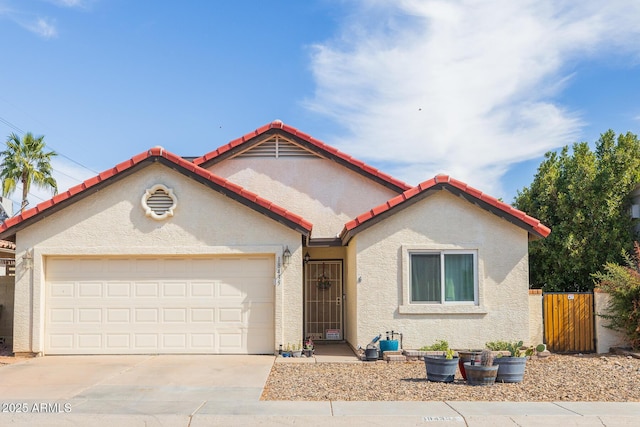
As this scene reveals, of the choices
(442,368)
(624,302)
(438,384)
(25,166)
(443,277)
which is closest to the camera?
(438,384)

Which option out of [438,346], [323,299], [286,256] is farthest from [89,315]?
[438,346]

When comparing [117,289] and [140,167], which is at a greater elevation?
[140,167]

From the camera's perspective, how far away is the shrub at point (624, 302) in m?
14.5

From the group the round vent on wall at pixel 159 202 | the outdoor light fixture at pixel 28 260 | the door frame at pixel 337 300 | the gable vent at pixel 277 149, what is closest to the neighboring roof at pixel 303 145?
the gable vent at pixel 277 149

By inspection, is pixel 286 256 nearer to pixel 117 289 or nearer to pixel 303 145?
pixel 117 289

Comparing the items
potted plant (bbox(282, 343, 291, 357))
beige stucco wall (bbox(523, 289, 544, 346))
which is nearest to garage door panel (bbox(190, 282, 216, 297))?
potted plant (bbox(282, 343, 291, 357))

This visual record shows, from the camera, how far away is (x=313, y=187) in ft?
58.9

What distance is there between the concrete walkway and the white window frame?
4.18 m

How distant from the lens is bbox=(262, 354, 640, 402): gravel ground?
31.9 ft

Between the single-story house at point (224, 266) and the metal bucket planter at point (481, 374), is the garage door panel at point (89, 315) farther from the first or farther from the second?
the metal bucket planter at point (481, 374)

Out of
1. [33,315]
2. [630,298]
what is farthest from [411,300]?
[33,315]

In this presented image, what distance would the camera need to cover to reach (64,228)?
14.4 m

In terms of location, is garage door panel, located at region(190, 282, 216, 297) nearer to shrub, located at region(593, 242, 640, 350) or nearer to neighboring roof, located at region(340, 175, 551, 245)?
neighboring roof, located at region(340, 175, 551, 245)

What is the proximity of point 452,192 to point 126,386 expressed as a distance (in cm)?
786
